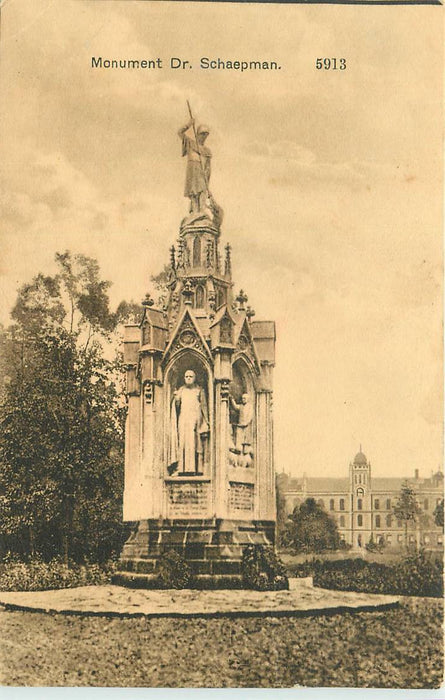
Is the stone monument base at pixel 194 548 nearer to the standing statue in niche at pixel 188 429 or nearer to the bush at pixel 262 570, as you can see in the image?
the bush at pixel 262 570

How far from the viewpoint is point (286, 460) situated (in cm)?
1306

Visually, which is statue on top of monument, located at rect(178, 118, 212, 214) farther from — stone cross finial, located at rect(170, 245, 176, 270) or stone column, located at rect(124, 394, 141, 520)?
stone column, located at rect(124, 394, 141, 520)

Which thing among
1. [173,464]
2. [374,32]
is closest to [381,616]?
[173,464]

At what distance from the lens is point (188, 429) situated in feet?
42.2

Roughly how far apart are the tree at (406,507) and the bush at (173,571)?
307 centimetres

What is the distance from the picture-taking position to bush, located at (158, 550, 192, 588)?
12.3 metres

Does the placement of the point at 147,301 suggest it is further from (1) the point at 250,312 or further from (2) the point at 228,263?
(1) the point at 250,312

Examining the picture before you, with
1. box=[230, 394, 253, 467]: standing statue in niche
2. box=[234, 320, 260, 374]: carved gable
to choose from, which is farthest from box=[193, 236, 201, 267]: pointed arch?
box=[230, 394, 253, 467]: standing statue in niche

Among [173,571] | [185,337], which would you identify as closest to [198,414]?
[185,337]

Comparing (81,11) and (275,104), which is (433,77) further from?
(81,11)

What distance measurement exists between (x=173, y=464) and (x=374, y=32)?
683cm

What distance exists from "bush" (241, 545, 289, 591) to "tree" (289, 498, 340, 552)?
0.52 metres

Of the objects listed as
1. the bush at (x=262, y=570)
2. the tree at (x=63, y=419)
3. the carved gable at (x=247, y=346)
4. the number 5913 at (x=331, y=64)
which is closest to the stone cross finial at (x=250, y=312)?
the carved gable at (x=247, y=346)

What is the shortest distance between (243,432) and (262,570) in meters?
2.04
